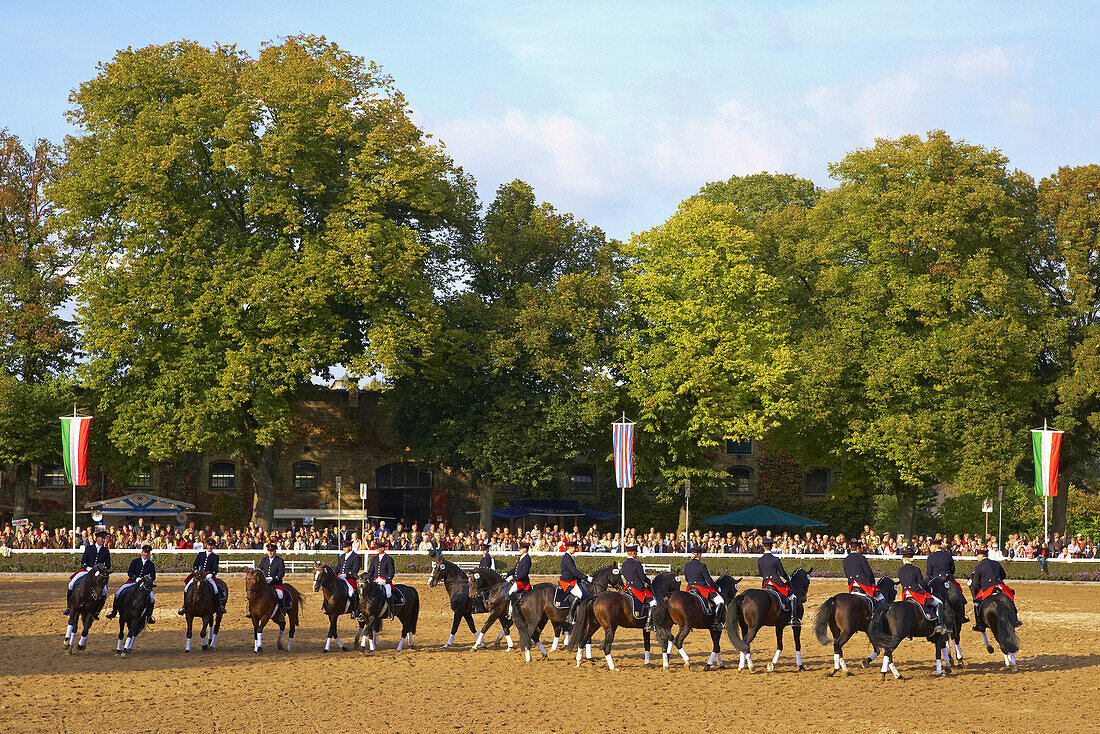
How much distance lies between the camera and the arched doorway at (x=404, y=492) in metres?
56.3

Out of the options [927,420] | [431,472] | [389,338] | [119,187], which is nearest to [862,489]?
[927,420]

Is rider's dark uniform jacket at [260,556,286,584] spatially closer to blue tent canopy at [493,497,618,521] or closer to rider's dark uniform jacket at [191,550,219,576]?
rider's dark uniform jacket at [191,550,219,576]

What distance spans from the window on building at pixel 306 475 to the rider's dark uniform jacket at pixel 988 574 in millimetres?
39733

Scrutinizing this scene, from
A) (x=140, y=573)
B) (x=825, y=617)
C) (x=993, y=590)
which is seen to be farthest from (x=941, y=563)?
(x=140, y=573)

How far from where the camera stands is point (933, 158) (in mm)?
47719

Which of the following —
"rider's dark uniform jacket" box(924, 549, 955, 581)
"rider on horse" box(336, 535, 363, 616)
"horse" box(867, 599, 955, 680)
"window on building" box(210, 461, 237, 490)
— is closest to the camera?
"horse" box(867, 599, 955, 680)

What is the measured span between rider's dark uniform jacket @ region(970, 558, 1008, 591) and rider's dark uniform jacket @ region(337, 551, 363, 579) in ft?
39.9

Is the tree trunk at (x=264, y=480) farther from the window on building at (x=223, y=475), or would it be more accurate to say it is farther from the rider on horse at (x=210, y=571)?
the rider on horse at (x=210, y=571)

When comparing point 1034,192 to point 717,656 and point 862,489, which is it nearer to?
point 862,489

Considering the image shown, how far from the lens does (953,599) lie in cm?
2055

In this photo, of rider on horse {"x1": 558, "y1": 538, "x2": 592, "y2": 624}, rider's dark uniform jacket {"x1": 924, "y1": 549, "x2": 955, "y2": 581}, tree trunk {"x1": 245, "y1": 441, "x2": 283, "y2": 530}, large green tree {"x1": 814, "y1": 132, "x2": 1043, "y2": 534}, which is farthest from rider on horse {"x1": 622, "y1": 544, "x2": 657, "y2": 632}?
tree trunk {"x1": 245, "y1": 441, "x2": 283, "y2": 530}

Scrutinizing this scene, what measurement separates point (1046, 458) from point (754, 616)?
24456 millimetres

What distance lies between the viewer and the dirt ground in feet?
50.4

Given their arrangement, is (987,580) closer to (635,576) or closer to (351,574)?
(635,576)
